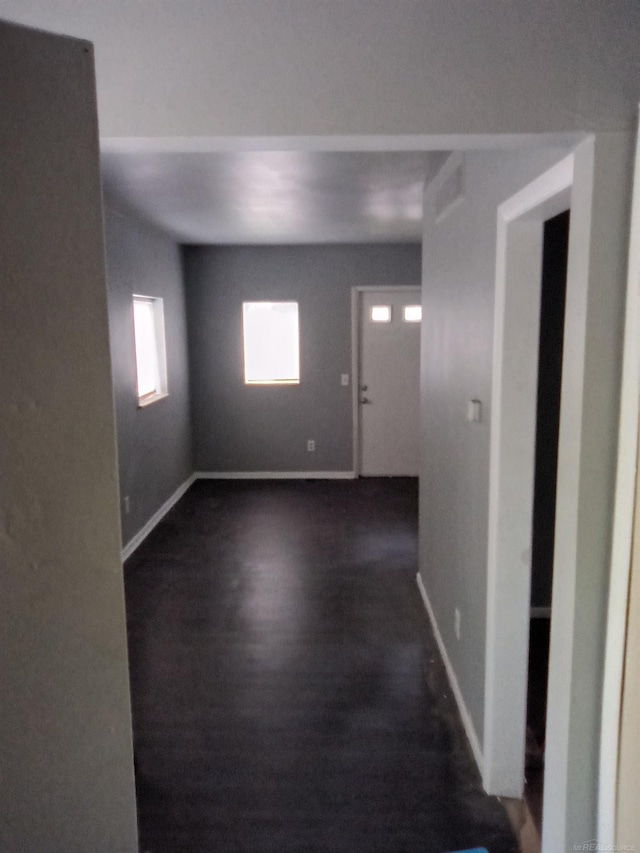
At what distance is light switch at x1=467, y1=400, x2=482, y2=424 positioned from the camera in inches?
96.1

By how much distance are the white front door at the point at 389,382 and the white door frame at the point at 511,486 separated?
4557 mm

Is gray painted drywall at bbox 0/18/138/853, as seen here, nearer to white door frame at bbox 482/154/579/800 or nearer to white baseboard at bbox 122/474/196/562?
white door frame at bbox 482/154/579/800

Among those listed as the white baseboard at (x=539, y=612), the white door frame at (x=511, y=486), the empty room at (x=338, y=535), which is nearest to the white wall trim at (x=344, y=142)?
the empty room at (x=338, y=535)

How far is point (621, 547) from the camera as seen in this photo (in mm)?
1378

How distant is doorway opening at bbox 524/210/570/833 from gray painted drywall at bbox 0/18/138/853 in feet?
8.40

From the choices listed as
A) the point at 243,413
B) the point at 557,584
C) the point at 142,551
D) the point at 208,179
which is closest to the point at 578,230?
the point at 557,584

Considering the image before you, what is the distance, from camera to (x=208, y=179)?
350 cm

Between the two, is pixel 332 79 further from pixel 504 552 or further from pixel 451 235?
pixel 451 235

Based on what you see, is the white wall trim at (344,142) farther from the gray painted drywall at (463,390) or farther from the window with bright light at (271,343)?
the window with bright light at (271,343)

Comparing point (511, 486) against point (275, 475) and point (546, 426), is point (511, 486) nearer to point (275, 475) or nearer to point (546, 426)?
point (546, 426)

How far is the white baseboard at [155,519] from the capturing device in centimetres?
485

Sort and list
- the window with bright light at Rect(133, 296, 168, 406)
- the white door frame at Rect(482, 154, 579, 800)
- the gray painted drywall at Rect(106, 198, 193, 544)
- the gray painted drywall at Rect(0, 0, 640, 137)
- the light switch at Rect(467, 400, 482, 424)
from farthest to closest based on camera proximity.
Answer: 1. the window with bright light at Rect(133, 296, 168, 406)
2. the gray painted drywall at Rect(106, 198, 193, 544)
3. the light switch at Rect(467, 400, 482, 424)
4. the white door frame at Rect(482, 154, 579, 800)
5. the gray painted drywall at Rect(0, 0, 640, 137)

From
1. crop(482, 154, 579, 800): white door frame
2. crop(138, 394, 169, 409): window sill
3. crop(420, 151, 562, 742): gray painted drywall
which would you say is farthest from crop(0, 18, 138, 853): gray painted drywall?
crop(138, 394, 169, 409): window sill

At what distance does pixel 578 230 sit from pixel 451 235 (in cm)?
167
